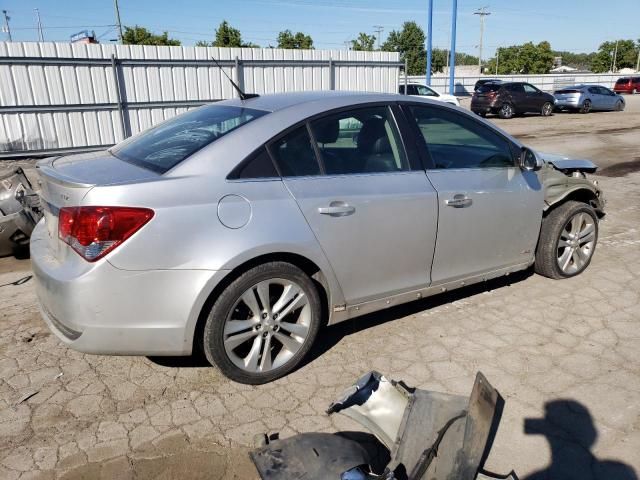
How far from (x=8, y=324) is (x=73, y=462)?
191 centimetres

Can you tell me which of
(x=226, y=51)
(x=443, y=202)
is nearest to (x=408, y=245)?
(x=443, y=202)

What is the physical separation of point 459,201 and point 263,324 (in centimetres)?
160

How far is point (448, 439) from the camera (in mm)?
2289

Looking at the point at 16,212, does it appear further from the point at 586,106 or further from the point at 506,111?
the point at 586,106

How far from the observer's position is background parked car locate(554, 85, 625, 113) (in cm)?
2734

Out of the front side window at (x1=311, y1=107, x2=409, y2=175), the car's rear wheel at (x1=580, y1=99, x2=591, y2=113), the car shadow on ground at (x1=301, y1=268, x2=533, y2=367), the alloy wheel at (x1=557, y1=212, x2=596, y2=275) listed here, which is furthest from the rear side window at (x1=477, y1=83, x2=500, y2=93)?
the front side window at (x1=311, y1=107, x2=409, y2=175)

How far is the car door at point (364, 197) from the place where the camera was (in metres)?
3.16

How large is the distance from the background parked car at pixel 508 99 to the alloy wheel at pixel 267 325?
22860mm

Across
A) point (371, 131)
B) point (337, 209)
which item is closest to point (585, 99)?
point (371, 131)

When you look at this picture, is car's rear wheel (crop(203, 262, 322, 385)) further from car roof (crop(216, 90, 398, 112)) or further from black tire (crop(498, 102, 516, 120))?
black tire (crop(498, 102, 516, 120))

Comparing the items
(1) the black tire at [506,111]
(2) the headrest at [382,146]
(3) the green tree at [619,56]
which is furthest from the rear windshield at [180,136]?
(3) the green tree at [619,56]

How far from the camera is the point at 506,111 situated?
80.7 feet

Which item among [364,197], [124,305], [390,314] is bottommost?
[390,314]

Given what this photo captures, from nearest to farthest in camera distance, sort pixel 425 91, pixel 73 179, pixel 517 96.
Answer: pixel 73 179
pixel 425 91
pixel 517 96
